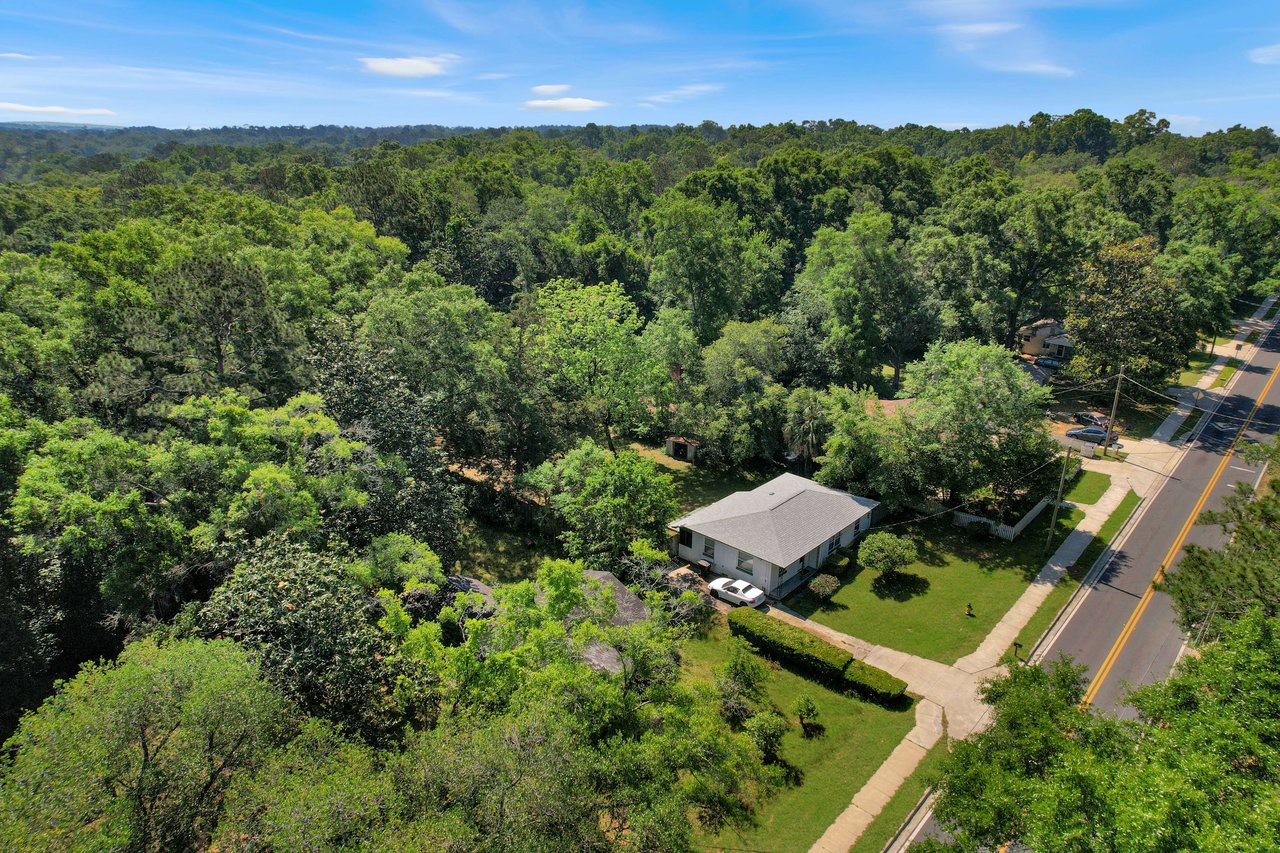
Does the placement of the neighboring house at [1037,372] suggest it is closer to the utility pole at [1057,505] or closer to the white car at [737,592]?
the utility pole at [1057,505]

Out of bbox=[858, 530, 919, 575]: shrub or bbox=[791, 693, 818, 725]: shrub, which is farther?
bbox=[858, 530, 919, 575]: shrub

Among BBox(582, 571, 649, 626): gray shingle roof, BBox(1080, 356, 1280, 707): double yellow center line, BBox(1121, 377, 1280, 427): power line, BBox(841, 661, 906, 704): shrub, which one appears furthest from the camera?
BBox(1121, 377, 1280, 427): power line

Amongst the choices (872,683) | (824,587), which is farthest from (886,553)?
(872,683)

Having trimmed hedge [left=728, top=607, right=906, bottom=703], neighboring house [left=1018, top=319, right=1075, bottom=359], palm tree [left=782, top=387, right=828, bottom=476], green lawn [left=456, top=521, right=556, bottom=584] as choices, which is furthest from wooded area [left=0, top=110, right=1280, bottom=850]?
neighboring house [left=1018, top=319, right=1075, bottom=359]

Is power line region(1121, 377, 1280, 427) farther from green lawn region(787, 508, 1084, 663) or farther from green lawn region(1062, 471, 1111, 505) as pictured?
green lawn region(787, 508, 1084, 663)

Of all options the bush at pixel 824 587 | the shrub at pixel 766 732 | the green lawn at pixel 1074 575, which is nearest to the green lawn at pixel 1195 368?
the green lawn at pixel 1074 575

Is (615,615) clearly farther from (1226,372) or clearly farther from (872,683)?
(1226,372)

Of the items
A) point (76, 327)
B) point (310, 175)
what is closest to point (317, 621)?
point (76, 327)

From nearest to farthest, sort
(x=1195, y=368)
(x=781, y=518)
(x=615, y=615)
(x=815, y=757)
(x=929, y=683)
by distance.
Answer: (x=815, y=757), (x=615, y=615), (x=929, y=683), (x=781, y=518), (x=1195, y=368)
